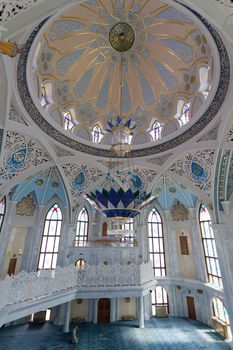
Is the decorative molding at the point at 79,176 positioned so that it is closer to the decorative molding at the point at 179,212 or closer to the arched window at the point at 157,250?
the arched window at the point at 157,250

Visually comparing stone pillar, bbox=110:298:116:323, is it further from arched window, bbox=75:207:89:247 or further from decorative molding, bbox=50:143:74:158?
decorative molding, bbox=50:143:74:158

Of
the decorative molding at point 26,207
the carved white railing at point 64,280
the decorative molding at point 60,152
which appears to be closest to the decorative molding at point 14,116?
the decorative molding at point 60,152

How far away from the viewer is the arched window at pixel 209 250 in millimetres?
9297

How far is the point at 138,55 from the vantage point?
354 inches

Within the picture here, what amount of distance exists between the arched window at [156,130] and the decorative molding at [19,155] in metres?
5.56

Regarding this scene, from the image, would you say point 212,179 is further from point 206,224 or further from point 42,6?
point 42,6

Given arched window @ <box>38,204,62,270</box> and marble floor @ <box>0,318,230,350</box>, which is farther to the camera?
arched window @ <box>38,204,62,270</box>

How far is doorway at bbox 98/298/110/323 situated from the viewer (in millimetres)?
9195

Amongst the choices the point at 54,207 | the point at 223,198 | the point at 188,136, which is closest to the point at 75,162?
the point at 54,207

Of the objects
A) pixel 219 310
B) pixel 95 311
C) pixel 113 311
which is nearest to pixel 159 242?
pixel 219 310

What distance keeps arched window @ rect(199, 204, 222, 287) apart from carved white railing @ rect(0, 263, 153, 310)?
3.35 m

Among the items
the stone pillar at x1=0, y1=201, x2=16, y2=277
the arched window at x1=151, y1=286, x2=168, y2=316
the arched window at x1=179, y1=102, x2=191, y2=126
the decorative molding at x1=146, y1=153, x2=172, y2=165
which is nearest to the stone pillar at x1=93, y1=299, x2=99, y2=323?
the arched window at x1=151, y1=286, x2=168, y2=316

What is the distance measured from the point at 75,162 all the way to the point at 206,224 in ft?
26.5

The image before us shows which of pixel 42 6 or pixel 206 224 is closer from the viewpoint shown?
pixel 42 6
